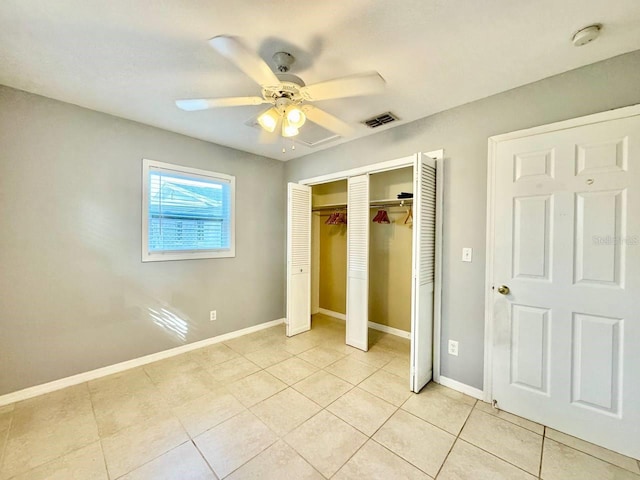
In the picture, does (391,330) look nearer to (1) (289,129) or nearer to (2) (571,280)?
(2) (571,280)

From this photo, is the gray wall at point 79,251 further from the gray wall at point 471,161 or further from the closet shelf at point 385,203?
the gray wall at point 471,161

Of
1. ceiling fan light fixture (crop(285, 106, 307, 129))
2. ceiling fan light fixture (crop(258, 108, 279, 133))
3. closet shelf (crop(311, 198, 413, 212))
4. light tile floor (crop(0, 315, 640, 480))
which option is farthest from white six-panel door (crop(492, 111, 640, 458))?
ceiling fan light fixture (crop(258, 108, 279, 133))

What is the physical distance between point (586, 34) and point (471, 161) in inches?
36.4

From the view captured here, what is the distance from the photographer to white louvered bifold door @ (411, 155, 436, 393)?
2186 mm

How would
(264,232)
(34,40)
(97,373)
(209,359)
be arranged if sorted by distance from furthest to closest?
1. (264,232)
2. (209,359)
3. (97,373)
4. (34,40)

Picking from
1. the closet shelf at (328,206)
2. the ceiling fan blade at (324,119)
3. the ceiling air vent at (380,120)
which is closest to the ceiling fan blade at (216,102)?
the ceiling fan blade at (324,119)

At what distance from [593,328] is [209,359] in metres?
3.30

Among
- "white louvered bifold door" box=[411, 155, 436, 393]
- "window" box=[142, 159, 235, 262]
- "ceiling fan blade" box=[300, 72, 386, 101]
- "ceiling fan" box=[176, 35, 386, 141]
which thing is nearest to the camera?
"ceiling fan" box=[176, 35, 386, 141]

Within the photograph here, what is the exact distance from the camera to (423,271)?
88.7 inches

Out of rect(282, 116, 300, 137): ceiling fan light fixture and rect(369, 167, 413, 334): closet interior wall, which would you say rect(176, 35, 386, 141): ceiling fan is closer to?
rect(282, 116, 300, 137): ceiling fan light fixture

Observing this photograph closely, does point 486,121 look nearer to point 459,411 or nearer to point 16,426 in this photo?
point 459,411

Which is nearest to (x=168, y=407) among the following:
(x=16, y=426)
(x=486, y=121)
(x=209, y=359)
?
(x=209, y=359)

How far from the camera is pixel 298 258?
354cm

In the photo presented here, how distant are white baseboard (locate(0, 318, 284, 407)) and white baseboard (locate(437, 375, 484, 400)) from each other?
8.12ft
